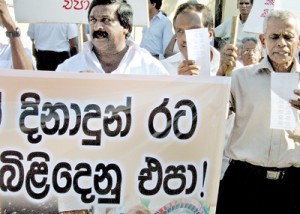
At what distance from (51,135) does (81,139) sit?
0.13 m

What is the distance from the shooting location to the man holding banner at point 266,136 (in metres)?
3.43

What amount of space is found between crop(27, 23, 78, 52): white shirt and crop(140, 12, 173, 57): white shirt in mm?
778

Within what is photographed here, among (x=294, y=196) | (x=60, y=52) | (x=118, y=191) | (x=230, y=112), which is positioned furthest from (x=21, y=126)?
(x=60, y=52)

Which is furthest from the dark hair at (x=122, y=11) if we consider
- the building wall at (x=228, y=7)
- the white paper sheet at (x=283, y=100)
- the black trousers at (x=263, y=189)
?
the building wall at (x=228, y=7)

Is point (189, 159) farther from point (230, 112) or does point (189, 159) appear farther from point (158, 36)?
point (158, 36)

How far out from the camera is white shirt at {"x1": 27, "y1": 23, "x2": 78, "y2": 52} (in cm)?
657

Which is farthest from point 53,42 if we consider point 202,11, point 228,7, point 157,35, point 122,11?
point 228,7

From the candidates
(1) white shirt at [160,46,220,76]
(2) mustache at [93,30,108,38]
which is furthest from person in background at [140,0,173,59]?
(2) mustache at [93,30,108,38]

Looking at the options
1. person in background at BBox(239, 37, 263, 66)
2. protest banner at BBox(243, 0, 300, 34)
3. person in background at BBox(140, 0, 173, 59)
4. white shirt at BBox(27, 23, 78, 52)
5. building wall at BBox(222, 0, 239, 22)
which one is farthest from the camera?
building wall at BBox(222, 0, 239, 22)

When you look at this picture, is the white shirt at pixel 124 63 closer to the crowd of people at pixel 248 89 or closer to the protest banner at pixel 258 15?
the crowd of people at pixel 248 89

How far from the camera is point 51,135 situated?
9.30 ft

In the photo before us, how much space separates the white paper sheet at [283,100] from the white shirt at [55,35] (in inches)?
145

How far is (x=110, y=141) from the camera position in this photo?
2.88m

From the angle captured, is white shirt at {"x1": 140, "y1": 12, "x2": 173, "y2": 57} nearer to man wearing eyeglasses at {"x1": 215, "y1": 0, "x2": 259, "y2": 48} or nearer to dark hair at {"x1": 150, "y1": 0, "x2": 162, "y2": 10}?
dark hair at {"x1": 150, "y1": 0, "x2": 162, "y2": 10}
